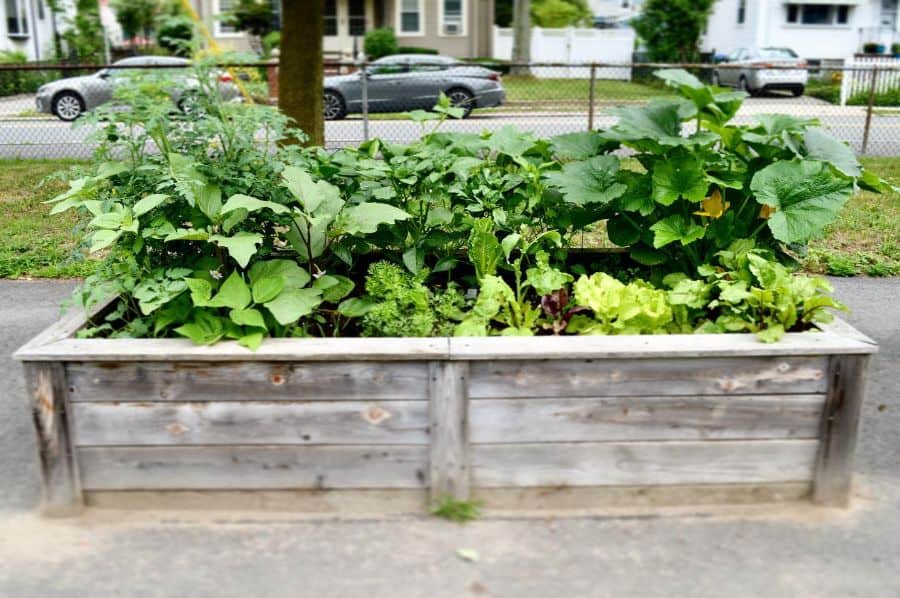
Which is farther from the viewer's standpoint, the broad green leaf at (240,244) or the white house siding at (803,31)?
the white house siding at (803,31)

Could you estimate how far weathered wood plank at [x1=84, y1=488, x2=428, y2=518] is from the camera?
3.34m

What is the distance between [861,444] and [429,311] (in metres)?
1.94

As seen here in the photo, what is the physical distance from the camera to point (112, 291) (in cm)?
353

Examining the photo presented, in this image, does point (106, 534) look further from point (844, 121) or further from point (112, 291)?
point (844, 121)

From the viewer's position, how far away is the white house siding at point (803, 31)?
32.7 metres

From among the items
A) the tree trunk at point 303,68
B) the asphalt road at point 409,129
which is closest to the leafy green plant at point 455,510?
the tree trunk at point 303,68

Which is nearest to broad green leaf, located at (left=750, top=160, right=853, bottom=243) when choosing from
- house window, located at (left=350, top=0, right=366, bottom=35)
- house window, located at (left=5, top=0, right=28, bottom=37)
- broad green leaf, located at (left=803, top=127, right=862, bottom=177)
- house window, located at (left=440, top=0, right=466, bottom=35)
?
broad green leaf, located at (left=803, top=127, right=862, bottom=177)

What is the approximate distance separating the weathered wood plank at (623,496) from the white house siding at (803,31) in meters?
32.3

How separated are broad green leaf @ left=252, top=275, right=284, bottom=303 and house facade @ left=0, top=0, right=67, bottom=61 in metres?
33.2

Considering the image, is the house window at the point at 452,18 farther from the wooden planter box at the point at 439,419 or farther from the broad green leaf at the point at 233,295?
the wooden planter box at the point at 439,419

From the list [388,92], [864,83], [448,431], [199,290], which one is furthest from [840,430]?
[864,83]

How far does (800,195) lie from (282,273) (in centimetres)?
207

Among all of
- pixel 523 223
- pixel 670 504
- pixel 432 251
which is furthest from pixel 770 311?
pixel 432 251

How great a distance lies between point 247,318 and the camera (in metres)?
3.29
